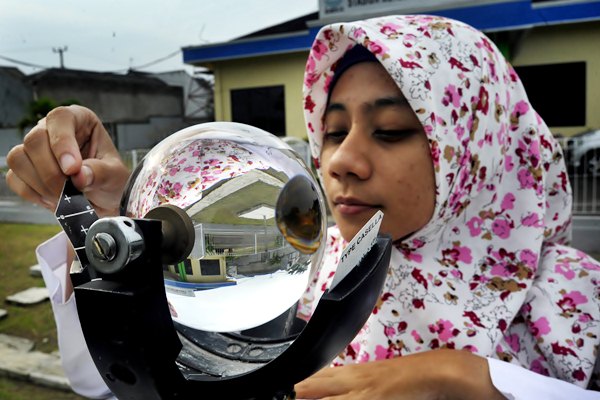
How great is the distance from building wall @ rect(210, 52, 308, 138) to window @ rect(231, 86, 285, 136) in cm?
9

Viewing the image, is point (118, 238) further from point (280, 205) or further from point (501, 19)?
point (501, 19)

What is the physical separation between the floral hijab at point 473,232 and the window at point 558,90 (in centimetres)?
520

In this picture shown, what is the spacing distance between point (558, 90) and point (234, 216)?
6573 mm

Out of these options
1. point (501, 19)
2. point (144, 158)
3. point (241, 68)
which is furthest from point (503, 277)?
point (241, 68)

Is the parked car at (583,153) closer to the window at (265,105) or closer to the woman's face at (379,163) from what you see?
the window at (265,105)

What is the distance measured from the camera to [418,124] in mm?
1004

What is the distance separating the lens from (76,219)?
0.55 metres

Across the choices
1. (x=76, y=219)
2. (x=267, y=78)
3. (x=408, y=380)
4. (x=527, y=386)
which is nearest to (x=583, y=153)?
(x=267, y=78)

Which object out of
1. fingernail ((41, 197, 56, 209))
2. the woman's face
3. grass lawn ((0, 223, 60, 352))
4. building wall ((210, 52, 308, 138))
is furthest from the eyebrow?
building wall ((210, 52, 308, 138))

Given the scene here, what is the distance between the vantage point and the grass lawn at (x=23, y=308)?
9.43ft

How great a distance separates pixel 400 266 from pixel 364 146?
13.0 inches

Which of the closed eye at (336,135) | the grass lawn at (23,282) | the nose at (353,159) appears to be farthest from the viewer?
the grass lawn at (23,282)

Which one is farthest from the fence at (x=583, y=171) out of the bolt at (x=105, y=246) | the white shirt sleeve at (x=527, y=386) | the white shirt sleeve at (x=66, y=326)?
the bolt at (x=105, y=246)

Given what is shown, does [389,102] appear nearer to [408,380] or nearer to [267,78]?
[408,380]
